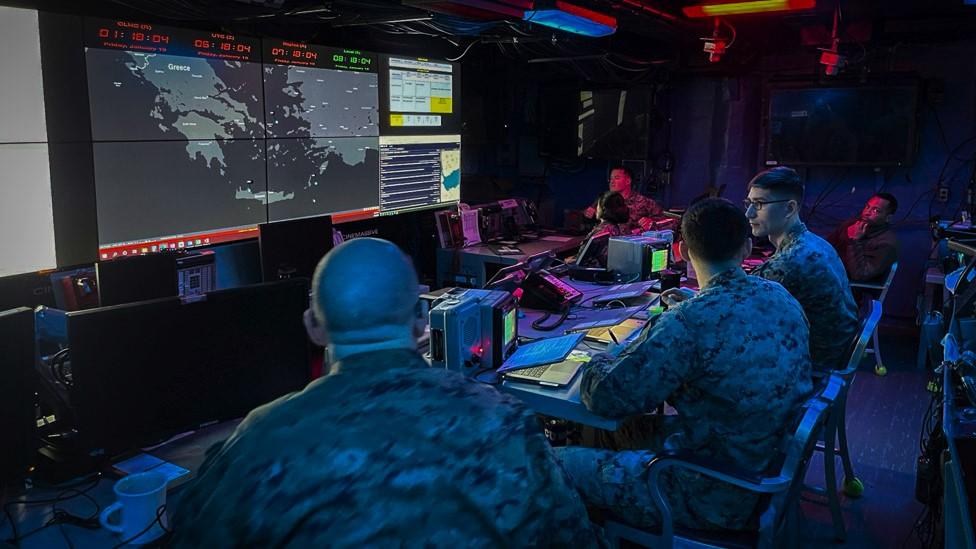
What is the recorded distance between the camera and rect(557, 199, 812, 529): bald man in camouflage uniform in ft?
7.25

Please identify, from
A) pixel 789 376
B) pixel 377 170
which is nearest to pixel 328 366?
pixel 789 376

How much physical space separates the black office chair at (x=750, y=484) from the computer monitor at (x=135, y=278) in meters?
1.95

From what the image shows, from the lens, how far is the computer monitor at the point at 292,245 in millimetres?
4051

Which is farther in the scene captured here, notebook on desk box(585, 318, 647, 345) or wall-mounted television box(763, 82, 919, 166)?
wall-mounted television box(763, 82, 919, 166)

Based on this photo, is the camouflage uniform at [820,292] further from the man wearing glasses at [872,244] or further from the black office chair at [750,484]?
the man wearing glasses at [872,244]

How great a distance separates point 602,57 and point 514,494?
Answer: 6.04 meters

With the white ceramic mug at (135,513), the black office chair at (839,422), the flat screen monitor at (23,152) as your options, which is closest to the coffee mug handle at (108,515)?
the white ceramic mug at (135,513)

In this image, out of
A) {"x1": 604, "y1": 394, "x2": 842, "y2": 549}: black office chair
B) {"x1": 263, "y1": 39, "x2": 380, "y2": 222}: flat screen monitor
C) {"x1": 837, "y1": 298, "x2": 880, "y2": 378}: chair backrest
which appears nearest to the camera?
{"x1": 604, "y1": 394, "x2": 842, "y2": 549}: black office chair

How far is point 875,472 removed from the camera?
3848mm

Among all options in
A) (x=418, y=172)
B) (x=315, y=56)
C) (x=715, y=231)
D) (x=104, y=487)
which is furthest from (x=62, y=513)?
(x=418, y=172)

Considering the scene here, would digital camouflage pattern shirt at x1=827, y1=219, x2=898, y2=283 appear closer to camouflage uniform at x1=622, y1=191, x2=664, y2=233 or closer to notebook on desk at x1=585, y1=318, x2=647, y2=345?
camouflage uniform at x1=622, y1=191, x2=664, y2=233

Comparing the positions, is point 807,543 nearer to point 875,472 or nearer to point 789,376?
point 875,472

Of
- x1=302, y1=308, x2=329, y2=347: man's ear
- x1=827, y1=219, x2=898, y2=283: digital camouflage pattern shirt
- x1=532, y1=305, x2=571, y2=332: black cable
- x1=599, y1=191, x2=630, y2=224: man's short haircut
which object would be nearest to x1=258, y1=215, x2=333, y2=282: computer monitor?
x1=532, y1=305, x2=571, y2=332: black cable

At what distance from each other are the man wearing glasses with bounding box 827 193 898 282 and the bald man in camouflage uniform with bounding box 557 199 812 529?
3.87 meters
